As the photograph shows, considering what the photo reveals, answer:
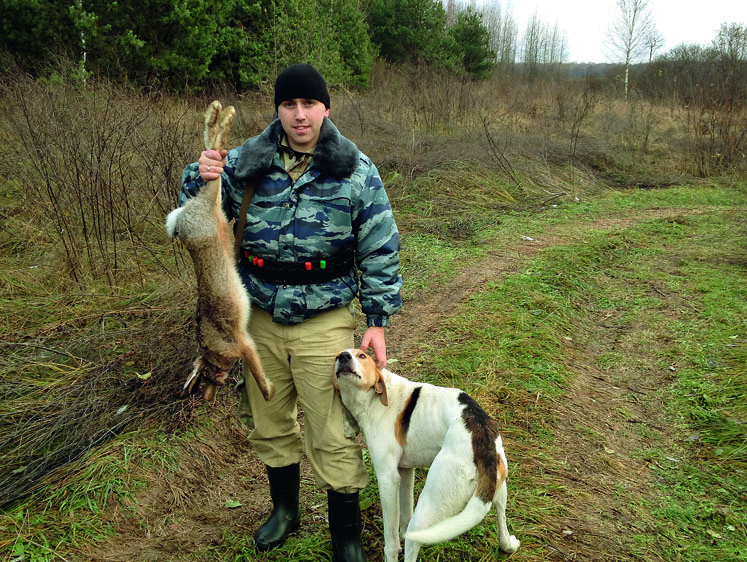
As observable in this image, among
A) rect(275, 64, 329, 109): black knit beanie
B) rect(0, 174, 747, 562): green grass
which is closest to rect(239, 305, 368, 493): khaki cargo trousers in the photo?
rect(0, 174, 747, 562): green grass

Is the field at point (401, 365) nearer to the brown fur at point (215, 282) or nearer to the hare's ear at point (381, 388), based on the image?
the hare's ear at point (381, 388)

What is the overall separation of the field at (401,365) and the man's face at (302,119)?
217 cm

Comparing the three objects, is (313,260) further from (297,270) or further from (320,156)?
(320,156)

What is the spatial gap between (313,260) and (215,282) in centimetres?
46

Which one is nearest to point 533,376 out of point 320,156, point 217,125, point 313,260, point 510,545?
point 510,545

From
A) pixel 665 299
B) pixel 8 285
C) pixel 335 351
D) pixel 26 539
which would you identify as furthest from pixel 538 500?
pixel 8 285

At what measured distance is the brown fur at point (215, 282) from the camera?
2.40 m

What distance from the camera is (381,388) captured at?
2.72 m

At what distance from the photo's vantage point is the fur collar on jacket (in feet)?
8.16

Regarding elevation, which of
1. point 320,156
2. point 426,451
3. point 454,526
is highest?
point 320,156

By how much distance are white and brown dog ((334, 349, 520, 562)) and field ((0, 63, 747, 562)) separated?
462mm

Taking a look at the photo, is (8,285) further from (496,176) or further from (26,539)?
(496,176)

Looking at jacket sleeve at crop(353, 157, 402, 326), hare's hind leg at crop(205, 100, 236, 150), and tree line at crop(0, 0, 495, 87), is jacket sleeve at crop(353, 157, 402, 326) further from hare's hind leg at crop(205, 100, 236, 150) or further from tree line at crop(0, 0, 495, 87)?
tree line at crop(0, 0, 495, 87)

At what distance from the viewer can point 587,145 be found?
49.5 ft
